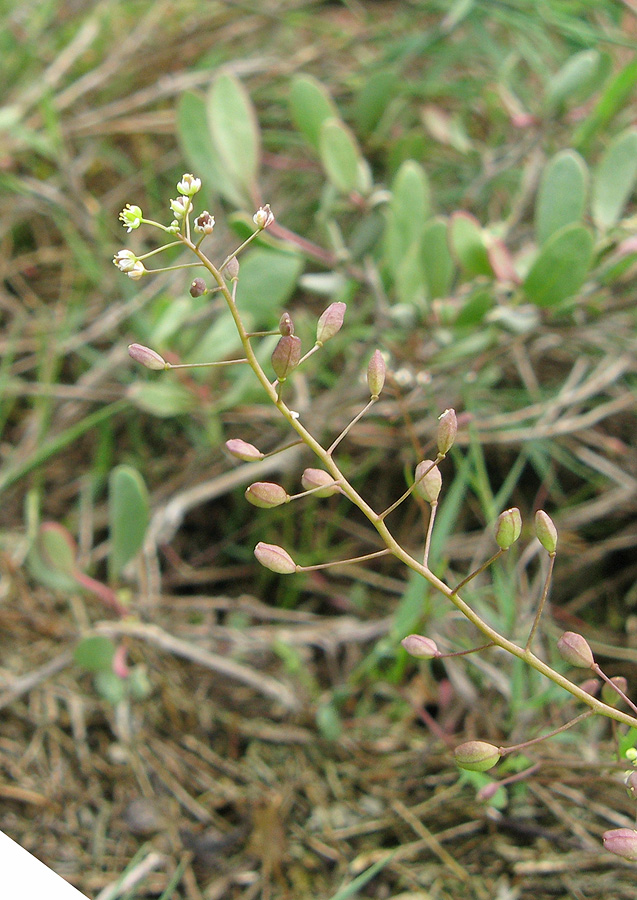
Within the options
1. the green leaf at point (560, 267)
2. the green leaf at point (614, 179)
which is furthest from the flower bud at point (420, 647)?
the green leaf at point (614, 179)

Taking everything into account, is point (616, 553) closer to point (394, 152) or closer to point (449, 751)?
point (449, 751)

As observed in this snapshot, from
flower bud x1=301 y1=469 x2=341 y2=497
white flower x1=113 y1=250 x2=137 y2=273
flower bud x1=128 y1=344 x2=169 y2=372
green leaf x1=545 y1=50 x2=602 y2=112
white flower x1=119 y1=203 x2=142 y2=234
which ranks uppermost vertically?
white flower x1=119 y1=203 x2=142 y2=234

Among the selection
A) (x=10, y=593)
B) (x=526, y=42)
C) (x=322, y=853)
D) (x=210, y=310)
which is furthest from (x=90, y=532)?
(x=526, y=42)

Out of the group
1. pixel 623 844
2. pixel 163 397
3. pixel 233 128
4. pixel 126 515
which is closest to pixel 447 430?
pixel 623 844

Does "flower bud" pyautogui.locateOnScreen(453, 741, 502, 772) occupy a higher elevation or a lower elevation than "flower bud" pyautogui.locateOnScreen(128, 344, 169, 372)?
lower

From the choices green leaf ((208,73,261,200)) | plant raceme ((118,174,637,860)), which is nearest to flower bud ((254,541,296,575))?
plant raceme ((118,174,637,860))

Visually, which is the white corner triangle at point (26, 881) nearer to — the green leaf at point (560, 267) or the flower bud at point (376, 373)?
A: the flower bud at point (376, 373)

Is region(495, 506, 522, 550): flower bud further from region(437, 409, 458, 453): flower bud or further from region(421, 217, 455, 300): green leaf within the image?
region(421, 217, 455, 300): green leaf
